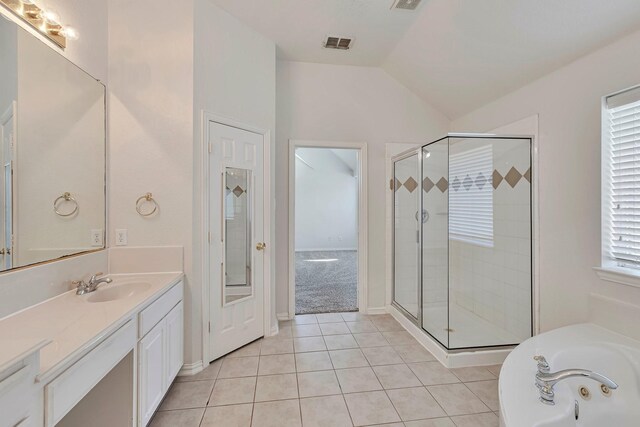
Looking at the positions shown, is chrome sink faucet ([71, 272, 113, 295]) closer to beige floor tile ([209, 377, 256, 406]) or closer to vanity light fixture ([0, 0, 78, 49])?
beige floor tile ([209, 377, 256, 406])

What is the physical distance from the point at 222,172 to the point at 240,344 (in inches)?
62.6

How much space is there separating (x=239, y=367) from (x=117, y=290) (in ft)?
3.68

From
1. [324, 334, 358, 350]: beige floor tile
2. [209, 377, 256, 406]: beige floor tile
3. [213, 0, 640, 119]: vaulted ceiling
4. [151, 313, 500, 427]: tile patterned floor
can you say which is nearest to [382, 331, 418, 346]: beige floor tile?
[151, 313, 500, 427]: tile patterned floor

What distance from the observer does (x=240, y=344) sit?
8.77 feet

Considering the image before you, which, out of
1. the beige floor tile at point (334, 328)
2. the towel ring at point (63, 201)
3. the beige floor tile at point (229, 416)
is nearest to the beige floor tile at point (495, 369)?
the beige floor tile at point (334, 328)

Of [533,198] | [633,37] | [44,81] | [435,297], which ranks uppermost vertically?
[633,37]

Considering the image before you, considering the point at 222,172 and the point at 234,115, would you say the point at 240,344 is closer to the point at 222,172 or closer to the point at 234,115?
the point at 222,172

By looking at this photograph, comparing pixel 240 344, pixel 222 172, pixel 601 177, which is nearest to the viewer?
pixel 601 177

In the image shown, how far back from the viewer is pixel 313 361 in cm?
247

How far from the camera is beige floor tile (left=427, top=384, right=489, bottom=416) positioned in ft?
6.16

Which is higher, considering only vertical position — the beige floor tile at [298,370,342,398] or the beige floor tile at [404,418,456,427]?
the beige floor tile at [298,370,342,398]

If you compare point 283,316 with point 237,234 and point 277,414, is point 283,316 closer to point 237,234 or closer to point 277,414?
point 237,234

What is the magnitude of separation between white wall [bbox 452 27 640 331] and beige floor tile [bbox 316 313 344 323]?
196cm

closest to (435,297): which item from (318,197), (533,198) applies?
(533,198)
